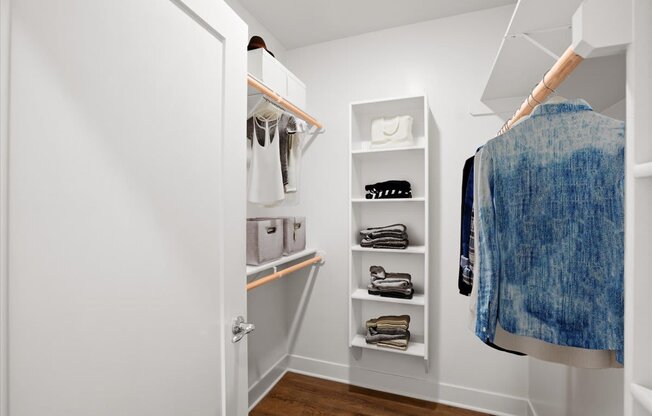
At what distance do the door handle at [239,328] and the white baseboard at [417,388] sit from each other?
1.59m

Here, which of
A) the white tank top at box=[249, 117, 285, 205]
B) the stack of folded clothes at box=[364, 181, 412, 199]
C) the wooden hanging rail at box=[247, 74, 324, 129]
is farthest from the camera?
the stack of folded clothes at box=[364, 181, 412, 199]

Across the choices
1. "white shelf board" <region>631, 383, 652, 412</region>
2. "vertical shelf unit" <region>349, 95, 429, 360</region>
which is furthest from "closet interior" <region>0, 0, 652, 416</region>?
"vertical shelf unit" <region>349, 95, 429, 360</region>

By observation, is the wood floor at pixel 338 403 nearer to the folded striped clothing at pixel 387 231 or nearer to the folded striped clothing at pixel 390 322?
the folded striped clothing at pixel 390 322

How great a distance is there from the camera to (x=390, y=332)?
2117 mm

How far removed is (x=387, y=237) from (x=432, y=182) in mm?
501

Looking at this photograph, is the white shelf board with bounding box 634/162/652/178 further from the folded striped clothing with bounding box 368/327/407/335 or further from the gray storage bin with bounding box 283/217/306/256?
the folded striped clothing with bounding box 368/327/407/335

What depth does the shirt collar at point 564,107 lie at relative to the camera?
916 mm

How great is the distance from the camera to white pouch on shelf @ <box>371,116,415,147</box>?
209 centimetres

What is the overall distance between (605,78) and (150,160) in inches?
61.9

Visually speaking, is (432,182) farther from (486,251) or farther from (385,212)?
(486,251)

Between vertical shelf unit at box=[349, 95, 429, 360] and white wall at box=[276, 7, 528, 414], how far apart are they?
0.34 ft

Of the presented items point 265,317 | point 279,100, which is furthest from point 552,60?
point 265,317

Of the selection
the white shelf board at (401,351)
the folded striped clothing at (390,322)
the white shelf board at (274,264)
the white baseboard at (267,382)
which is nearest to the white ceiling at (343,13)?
the white shelf board at (274,264)

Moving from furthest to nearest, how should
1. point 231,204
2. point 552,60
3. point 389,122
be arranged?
1. point 389,122
2. point 552,60
3. point 231,204
